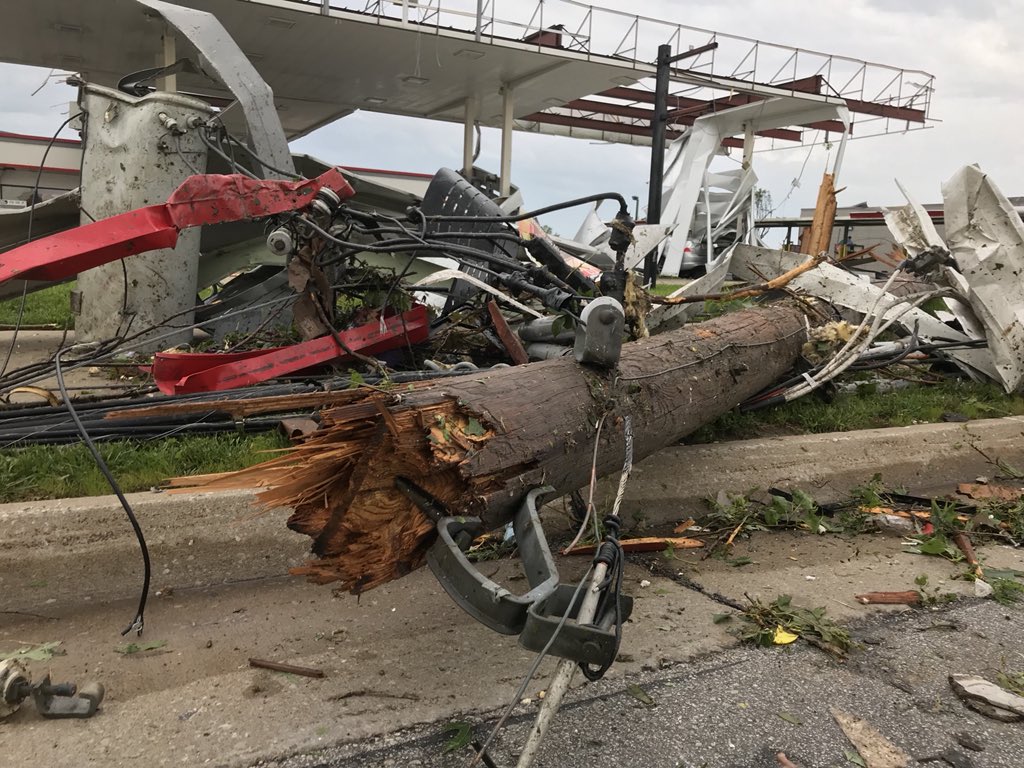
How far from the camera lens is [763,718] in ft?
7.03

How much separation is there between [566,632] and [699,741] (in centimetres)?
73

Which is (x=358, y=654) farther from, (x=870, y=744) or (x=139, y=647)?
(x=870, y=744)

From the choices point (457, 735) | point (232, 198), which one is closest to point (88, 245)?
point (232, 198)

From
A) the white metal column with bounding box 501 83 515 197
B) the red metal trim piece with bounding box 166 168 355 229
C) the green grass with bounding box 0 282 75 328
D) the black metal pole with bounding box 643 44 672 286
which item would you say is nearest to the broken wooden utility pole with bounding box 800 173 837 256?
the black metal pole with bounding box 643 44 672 286

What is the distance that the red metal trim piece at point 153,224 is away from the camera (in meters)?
2.79

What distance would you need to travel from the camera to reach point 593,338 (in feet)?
8.45

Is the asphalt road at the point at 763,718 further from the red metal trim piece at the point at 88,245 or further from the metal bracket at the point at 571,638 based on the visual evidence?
the red metal trim piece at the point at 88,245

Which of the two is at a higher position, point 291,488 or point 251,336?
point 291,488

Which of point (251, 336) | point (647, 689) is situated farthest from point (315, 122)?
point (647, 689)

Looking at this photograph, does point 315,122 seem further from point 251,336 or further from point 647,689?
point 647,689

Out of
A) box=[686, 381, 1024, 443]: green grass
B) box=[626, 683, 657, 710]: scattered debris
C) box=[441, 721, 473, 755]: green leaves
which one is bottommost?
box=[626, 683, 657, 710]: scattered debris

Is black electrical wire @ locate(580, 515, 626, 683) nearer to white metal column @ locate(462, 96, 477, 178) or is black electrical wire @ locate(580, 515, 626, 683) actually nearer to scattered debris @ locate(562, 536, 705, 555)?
scattered debris @ locate(562, 536, 705, 555)

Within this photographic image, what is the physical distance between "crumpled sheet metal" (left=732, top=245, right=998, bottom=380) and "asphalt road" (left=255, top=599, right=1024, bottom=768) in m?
3.02

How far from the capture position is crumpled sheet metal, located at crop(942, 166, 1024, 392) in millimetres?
5059
